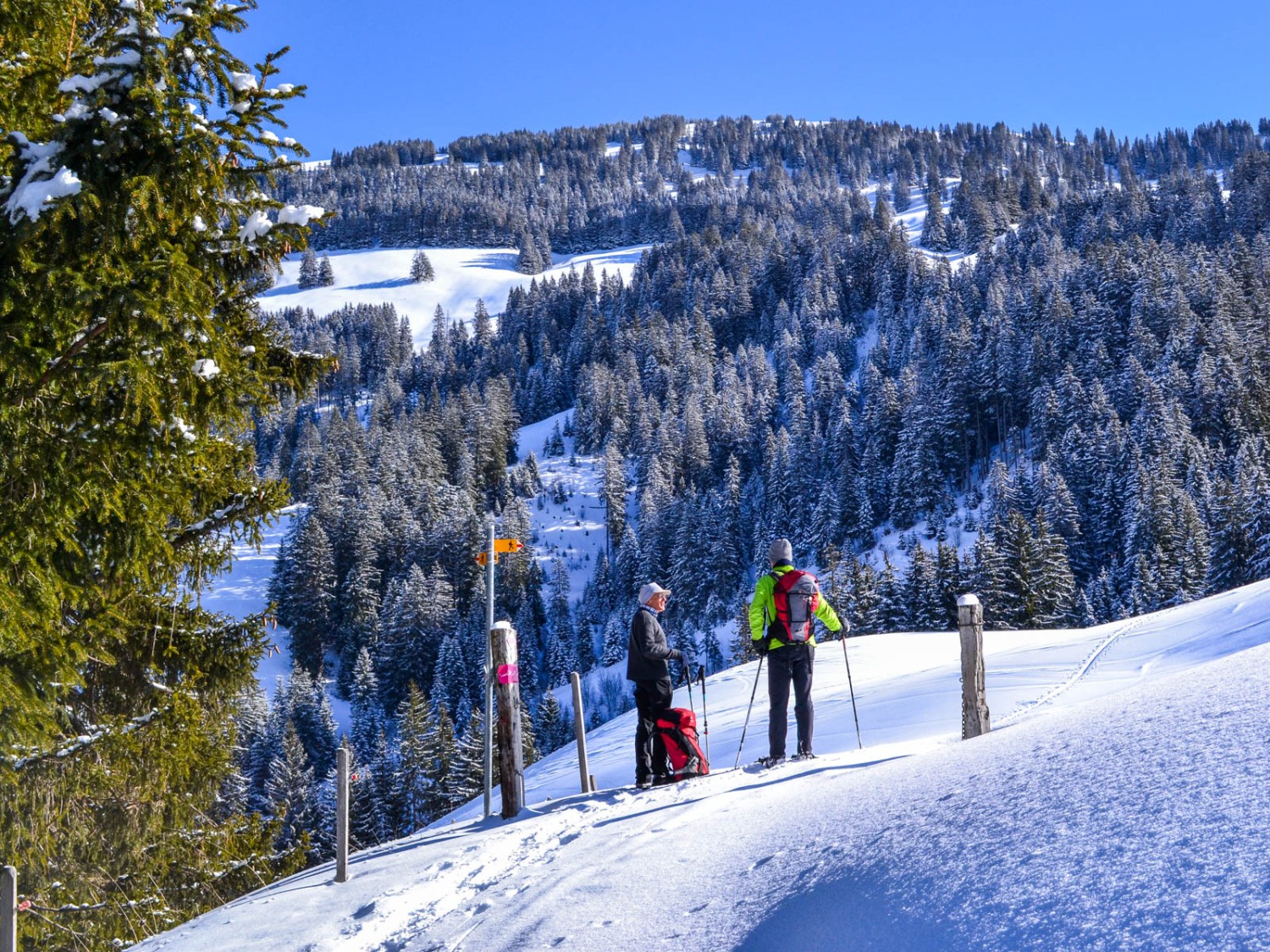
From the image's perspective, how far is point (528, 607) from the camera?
86625mm

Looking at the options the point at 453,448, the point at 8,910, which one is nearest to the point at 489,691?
the point at 8,910

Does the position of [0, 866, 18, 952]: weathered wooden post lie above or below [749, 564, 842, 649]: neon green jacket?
below

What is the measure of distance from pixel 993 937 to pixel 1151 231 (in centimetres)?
14865

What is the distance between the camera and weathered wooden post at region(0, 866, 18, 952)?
521 centimetres

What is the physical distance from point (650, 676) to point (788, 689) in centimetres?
136

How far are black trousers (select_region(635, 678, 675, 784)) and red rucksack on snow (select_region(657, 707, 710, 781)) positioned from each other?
63mm

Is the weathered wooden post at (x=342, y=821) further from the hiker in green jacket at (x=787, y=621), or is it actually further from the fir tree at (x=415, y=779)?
the fir tree at (x=415, y=779)

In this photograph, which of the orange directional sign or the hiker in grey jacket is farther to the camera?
the orange directional sign

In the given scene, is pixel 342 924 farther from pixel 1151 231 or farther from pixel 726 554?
pixel 1151 231

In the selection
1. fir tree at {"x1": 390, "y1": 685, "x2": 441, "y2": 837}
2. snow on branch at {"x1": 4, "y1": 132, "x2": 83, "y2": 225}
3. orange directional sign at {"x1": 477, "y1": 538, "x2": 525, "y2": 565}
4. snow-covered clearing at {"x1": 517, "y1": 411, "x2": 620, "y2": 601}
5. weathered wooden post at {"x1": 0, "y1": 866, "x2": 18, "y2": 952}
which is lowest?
fir tree at {"x1": 390, "y1": 685, "x2": 441, "y2": 837}

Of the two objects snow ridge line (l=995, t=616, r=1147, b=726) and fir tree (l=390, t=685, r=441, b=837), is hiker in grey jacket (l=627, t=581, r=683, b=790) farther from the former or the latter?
fir tree (l=390, t=685, r=441, b=837)

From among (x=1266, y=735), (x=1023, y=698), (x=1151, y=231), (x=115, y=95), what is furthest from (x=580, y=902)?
(x=1151, y=231)

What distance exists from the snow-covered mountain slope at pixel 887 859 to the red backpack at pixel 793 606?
4.06ft

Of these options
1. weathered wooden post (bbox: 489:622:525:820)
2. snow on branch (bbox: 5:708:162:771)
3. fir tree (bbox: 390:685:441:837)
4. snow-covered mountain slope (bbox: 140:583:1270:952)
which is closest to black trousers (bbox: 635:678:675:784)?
snow-covered mountain slope (bbox: 140:583:1270:952)
